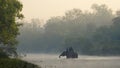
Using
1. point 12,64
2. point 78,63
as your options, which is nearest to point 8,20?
point 78,63

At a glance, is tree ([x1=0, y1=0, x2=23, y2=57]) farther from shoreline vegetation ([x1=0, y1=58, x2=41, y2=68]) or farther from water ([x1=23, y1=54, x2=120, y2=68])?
shoreline vegetation ([x1=0, y1=58, x2=41, y2=68])

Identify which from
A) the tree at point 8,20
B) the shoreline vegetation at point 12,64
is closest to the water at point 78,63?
the tree at point 8,20

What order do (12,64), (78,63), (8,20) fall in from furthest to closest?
(78,63)
(8,20)
(12,64)

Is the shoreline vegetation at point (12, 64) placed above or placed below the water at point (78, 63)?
below

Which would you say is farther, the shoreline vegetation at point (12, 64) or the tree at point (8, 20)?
the tree at point (8, 20)

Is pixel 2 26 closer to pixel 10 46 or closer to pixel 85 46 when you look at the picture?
pixel 10 46

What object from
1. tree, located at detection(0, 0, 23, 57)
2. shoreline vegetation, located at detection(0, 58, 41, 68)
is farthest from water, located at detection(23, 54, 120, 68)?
shoreline vegetation, located at detection(0, 58, 41, 68)

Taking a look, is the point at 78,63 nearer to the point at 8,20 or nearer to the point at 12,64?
the point at 8,20

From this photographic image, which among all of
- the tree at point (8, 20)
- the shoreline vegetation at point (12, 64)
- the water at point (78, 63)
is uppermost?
the tree at point (8, 20)

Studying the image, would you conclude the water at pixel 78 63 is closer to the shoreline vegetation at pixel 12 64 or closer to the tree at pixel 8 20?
the tree at pixel 8 20

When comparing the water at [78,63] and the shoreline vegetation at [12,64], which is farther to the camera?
the water at [78,63]

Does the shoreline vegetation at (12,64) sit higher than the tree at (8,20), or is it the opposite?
the tree at (8,20)

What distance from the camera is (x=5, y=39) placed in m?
71.6

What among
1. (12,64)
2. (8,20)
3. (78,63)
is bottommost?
(12,64)
